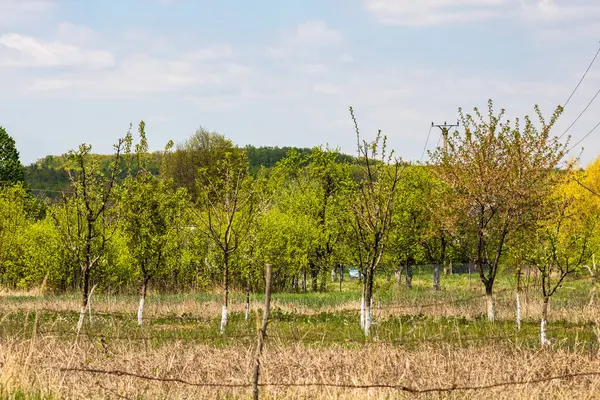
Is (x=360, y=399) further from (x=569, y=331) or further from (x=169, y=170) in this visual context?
(x=169, y=170)

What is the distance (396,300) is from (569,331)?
11167 mm

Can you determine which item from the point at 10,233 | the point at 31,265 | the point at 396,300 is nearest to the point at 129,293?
the point at 31,265

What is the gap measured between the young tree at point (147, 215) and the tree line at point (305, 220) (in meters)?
0.04

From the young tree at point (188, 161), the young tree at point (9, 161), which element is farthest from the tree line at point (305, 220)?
the young tree at point (188, 161)

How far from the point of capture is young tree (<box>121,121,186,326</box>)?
2222cm

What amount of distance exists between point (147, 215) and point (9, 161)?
43789 millimetres

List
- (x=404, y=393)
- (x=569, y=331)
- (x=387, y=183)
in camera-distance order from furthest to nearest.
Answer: (x=387, y=183), (x=569, y=331), (x=404, y=393)

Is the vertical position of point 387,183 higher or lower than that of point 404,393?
higher

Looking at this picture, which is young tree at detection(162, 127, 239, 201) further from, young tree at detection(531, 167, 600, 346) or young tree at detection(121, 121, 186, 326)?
young tree at detection(121, 121, 186, 326)

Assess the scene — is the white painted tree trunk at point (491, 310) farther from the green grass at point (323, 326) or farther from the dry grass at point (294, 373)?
the dry grass at point (294, 373)

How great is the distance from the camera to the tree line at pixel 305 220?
20.9 metres

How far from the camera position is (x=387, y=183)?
75.4 feet

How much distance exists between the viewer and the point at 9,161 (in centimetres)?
6150

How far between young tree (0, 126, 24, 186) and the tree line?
319 inches
